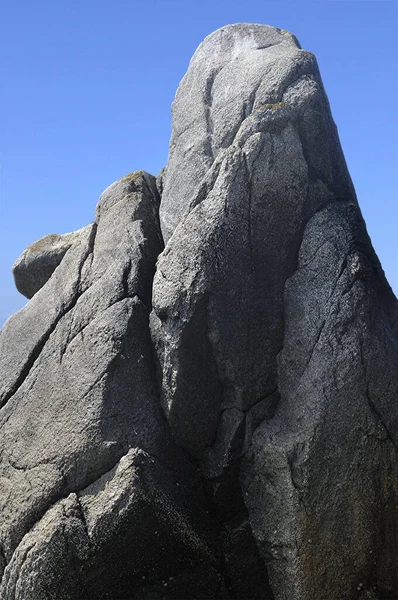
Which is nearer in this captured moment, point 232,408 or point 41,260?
point 232,408

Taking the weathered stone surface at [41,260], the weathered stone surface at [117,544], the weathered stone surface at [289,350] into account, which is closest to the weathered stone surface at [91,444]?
the weathered stone surface at [117,544]

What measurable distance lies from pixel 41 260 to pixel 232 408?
522 centimetres

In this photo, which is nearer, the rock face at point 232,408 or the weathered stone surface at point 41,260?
the rock face at point 232,408

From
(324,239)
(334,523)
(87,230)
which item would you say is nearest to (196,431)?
(334,523)

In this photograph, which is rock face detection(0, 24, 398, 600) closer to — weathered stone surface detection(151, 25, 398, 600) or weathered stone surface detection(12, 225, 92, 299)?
weathered stone surface detection(151, 25, 398, 600)

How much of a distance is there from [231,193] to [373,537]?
475cm

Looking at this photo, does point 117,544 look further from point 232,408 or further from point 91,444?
point 232,408

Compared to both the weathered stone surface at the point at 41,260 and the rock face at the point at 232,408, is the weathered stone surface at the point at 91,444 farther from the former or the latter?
the weathered stone surface at the point at 41,260

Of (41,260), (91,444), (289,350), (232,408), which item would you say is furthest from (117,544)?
(41,260)

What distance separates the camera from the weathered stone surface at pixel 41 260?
13672 mm

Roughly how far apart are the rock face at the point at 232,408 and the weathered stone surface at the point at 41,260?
2694 mm

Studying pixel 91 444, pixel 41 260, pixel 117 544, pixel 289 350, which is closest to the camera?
pixel 117 544

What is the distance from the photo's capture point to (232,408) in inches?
406

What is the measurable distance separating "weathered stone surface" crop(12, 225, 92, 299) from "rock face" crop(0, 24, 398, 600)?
269 centimetres
